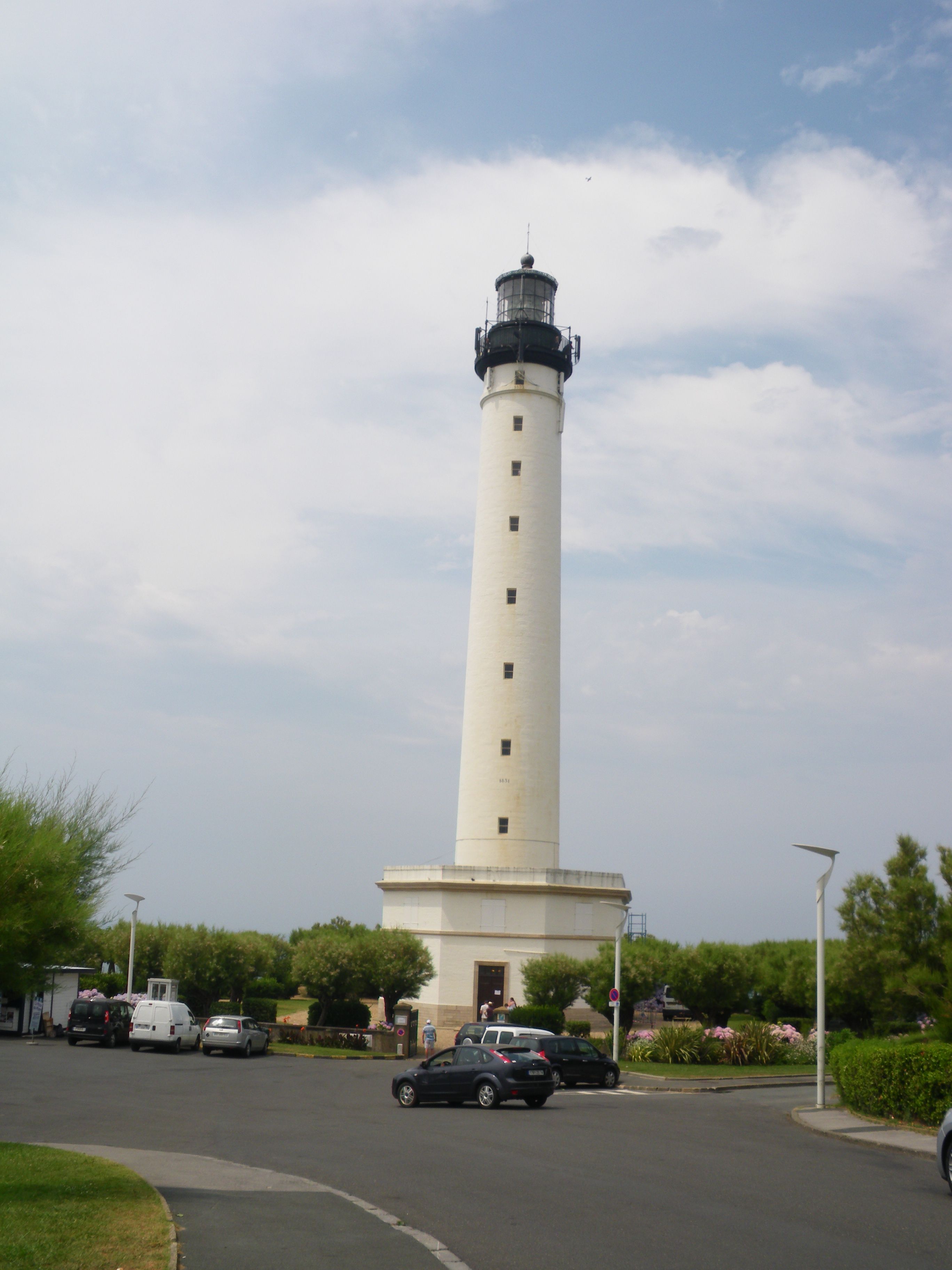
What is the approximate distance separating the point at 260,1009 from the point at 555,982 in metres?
12.3

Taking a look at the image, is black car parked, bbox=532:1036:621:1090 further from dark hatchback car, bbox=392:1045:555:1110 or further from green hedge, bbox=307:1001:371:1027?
green hedge, bbox=307:1001:371:1027

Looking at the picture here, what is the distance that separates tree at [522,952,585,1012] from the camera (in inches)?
1606

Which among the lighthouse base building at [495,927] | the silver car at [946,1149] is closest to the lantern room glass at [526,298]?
the lighthouse base building at [495,927]

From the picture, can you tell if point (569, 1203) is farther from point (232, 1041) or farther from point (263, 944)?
point (263, 944)

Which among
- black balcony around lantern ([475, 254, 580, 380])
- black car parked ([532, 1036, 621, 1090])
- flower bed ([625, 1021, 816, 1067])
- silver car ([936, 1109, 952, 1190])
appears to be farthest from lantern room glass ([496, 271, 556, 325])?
silver car ([936, 1109, 952, 1190])

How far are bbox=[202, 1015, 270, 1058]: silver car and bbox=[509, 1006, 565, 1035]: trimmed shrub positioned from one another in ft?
29.3

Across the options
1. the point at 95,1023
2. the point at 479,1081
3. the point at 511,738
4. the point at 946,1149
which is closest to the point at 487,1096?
the point at 479,1081

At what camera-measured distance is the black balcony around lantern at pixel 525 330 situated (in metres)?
49.4

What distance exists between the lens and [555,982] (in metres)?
41.0

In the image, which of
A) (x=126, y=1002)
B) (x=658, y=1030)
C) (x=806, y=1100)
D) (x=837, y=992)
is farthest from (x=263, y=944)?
(x=806, y=1100)

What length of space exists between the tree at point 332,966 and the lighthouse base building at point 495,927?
4265 millimetres

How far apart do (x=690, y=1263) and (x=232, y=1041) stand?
27833 millimetres

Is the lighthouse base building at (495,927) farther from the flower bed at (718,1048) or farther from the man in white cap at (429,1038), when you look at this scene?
the flower bed at (718,1048)

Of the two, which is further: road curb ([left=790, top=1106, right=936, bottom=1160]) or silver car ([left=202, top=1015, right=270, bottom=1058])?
silver car ([left=202, top=1015, right=270, bottom=1058])
